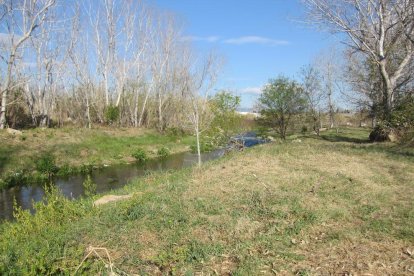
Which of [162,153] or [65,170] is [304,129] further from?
[65,170]

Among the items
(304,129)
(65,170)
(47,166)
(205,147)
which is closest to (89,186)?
(47,166)

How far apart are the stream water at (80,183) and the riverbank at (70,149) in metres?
1.05

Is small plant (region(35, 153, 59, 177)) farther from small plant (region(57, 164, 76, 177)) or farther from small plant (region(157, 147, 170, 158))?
small plant (region(157, 147, 170, 158))

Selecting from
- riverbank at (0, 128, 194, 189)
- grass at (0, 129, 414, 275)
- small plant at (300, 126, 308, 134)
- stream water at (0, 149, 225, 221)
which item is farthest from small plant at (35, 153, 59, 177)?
small plant at (300, 126, 308, 134)

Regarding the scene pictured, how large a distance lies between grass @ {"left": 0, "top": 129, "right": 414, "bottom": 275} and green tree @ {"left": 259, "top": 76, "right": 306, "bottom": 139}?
13031 mm

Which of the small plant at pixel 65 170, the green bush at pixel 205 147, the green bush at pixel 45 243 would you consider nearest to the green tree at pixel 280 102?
the green bush at pixel 205 147

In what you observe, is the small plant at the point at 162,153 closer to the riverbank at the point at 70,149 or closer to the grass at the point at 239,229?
the riverbank at the point at 70,149

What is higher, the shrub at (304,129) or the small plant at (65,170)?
the shrub at (304,129)

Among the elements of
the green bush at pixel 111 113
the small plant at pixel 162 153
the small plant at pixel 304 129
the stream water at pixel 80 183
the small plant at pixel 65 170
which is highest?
the green bush at pixel 111 113

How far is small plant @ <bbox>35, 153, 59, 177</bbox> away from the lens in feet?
56.3

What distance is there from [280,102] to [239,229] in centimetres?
1688

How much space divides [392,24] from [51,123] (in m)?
25.2

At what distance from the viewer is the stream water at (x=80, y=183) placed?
12.5 metres

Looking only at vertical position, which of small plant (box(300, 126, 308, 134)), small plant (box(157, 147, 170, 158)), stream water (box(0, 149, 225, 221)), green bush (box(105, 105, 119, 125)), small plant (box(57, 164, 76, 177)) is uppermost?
green bush (box(105, 105, 119, 125))
